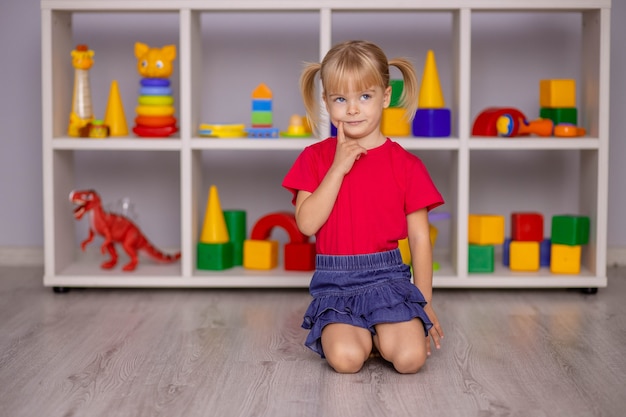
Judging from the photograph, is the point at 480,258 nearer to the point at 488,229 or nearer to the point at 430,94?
the point at 488,229

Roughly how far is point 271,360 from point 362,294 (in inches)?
9.5

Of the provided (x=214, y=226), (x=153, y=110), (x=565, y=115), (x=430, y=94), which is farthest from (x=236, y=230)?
(x=565, y=115)

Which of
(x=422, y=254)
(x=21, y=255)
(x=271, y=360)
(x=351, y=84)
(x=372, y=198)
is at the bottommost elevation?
(x=271, y=360)

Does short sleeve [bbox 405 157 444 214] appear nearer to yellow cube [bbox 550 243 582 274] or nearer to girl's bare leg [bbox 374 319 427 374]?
girl's bare leg [bbox 374 319 427 374]

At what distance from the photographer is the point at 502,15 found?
3049 millimetres

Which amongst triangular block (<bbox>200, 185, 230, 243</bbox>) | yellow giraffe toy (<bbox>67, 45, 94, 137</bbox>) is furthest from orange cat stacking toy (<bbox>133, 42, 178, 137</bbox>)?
triangular block (<bbox>200, 185, 230, 243</bbox>)

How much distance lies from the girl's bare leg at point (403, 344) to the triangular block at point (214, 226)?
936mm

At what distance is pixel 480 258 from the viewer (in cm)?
262

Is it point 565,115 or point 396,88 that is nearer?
Answer: point 396,88

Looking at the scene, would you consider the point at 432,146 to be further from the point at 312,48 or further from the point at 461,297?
the point at 312,48

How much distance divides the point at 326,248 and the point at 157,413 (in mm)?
564

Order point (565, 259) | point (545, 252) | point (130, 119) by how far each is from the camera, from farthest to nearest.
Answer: point (130, 119) < point (545, 252) < point (565, 259)

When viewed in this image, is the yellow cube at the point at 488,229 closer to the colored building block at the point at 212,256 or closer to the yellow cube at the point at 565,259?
the yellow cube at the point at 565,259

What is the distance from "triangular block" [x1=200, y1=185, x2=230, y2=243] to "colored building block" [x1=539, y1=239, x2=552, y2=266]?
0.98 m
